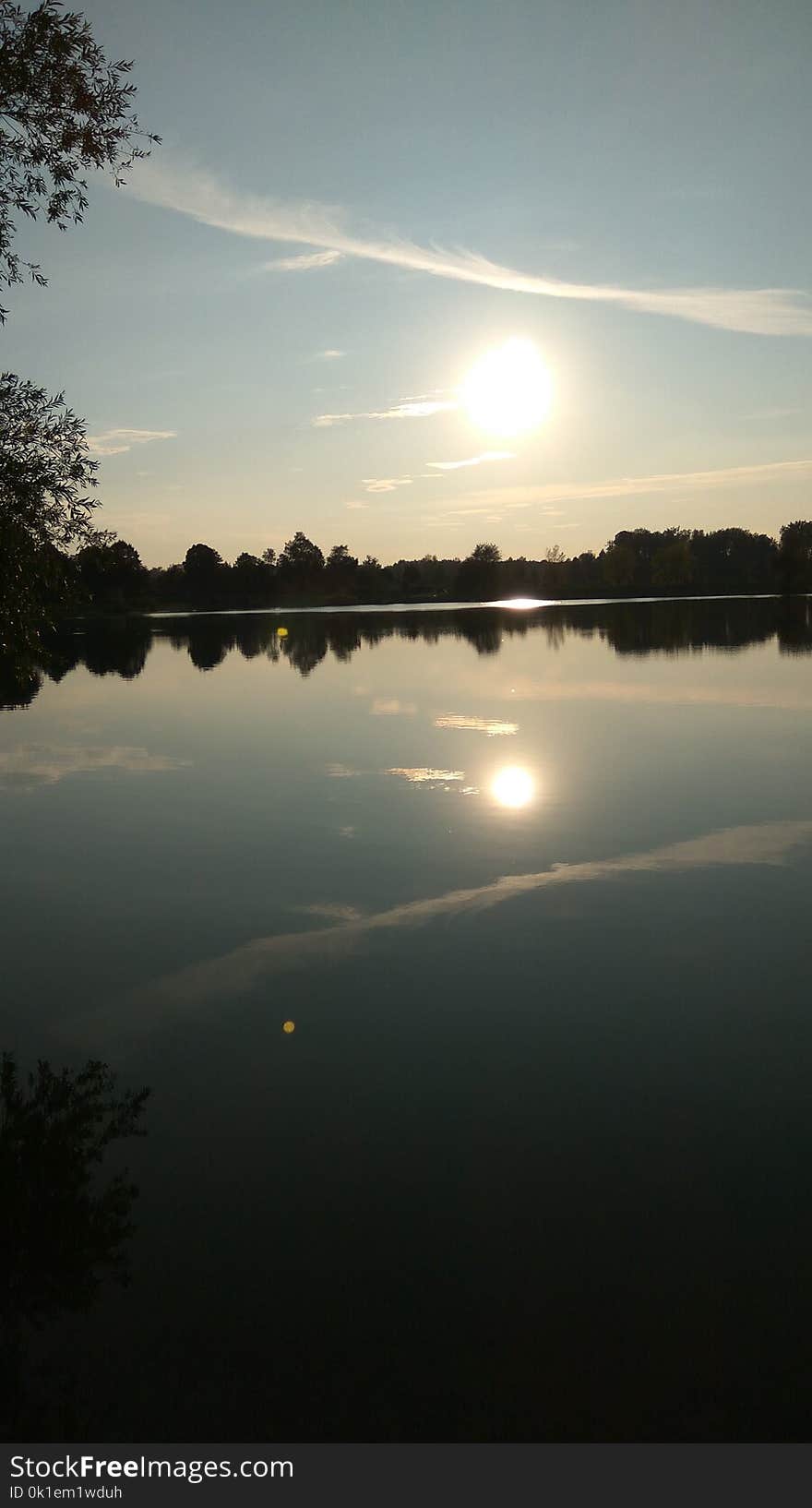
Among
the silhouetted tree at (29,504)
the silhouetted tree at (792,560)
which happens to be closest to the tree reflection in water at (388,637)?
the silhouetted tree at (29,504)

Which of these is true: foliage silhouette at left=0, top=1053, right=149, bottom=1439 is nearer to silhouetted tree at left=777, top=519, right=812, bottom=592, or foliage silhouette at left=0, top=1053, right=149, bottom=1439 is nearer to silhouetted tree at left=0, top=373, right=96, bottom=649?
silhouetted tree at left=0, top=373, right=96, bottom=649

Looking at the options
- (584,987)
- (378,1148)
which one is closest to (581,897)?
(584,987)

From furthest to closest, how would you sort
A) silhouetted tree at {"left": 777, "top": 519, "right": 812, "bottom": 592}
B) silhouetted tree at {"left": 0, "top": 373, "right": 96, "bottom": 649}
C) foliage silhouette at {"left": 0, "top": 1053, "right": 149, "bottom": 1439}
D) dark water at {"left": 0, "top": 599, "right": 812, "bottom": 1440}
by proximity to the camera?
silhouetted tree at {"left": 777, "top": 519, "right": 812, "bottom": 592} < silhouetted tree at {"left": 0, "top": 373, "right": 96, "bottom": 649} < foliage silhouette at {"left": 0, "top": 1053, "right": 149, "bottom": 1439} < dark water at {"left": 0, "top": 599, "right": 812, "bottom": 1440}

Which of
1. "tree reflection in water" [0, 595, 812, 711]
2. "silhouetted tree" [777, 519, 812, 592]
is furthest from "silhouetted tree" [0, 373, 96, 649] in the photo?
"silhouetted tree" [777, 519, 812, 592]

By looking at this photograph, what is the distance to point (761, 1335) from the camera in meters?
6.28

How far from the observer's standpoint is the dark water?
20.0ft

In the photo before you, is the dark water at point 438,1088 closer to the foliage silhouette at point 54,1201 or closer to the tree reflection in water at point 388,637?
the foliage silhouette at point 54,1201

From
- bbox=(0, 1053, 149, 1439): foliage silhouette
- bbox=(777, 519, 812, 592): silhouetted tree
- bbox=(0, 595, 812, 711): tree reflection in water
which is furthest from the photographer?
bbox=(777, 519, 812, 592): silhouetted tree

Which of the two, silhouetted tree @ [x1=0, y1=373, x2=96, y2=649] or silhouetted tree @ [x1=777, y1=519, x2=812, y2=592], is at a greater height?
silhouetted tree @ [x1=777, y1=519, x2=812, y2=592]

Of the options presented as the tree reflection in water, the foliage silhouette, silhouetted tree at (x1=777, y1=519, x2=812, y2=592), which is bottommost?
the foliage silhouette

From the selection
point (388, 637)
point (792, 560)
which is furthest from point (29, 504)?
point (792, 560)

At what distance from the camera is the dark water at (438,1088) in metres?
6.10

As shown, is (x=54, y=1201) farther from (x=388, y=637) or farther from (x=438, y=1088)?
(x=388, y=637)

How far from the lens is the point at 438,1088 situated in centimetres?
939
